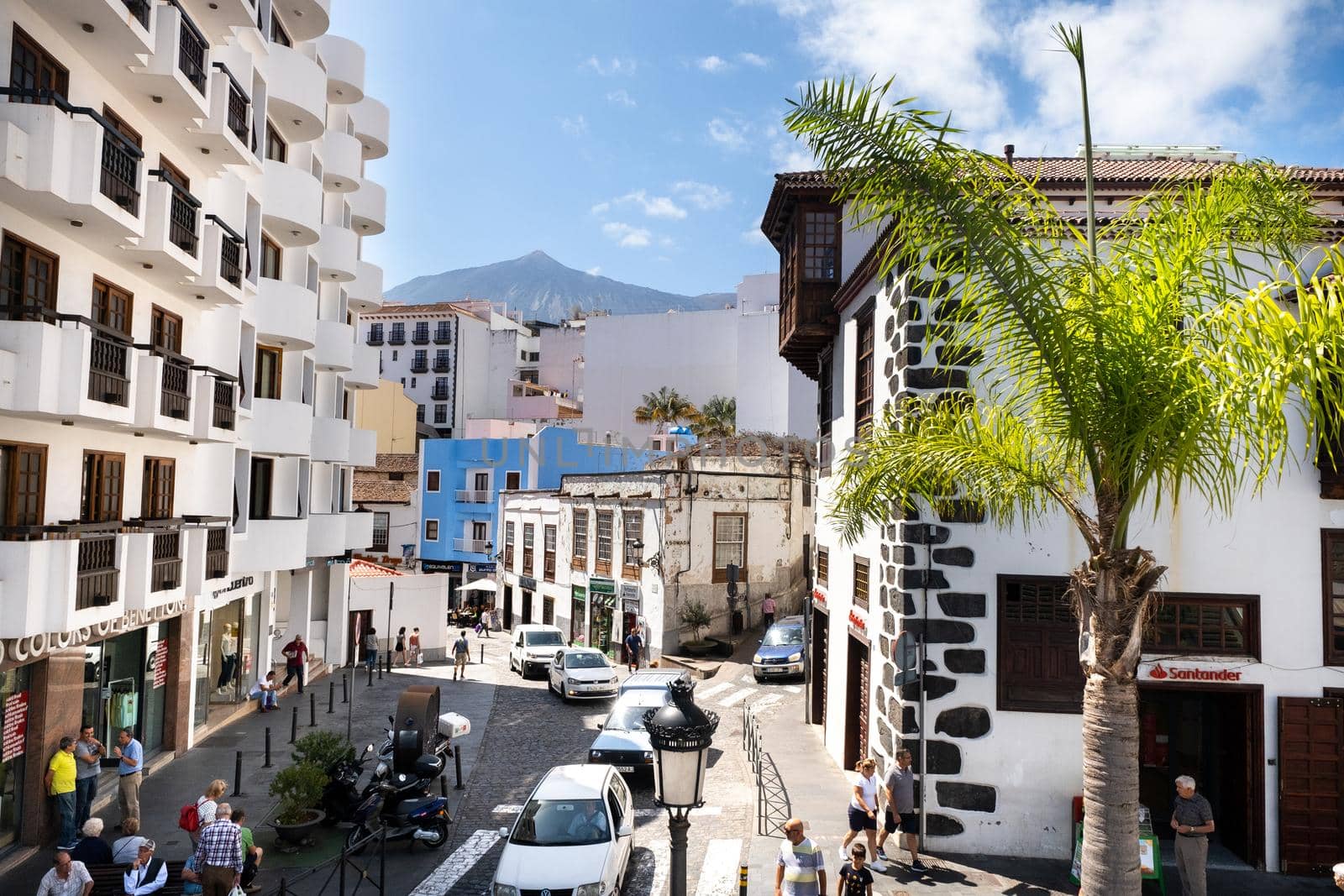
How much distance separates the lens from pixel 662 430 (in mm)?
60844

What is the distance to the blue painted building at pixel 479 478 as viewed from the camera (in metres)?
52.8

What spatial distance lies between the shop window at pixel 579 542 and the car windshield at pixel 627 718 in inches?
770

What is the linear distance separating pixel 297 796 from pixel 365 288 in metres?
20.7

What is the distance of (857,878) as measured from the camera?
9.80 metres

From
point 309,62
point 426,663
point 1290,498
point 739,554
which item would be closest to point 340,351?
point 309,62

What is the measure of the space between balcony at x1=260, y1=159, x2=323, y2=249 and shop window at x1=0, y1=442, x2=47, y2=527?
992 cm

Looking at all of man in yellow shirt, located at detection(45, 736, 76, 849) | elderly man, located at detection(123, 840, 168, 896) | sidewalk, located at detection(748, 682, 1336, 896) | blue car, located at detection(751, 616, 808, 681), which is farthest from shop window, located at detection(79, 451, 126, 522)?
blue car, located at detection(751, 616, 808, 681)

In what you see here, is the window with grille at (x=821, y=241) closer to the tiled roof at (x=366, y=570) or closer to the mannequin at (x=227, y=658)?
the mannequin at (x=227, y=658)

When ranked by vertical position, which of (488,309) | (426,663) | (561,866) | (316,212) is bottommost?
(426,663)

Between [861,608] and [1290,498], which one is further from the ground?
[1290,498]

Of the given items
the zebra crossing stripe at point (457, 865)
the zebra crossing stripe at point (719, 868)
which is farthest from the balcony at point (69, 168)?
the zebra crossing stripe at point (719, 868)

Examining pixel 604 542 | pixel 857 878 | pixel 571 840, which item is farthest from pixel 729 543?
pixel 857 878

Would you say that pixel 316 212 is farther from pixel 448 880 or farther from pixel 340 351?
pixel 448 880

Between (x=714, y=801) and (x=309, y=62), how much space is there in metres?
19.5
